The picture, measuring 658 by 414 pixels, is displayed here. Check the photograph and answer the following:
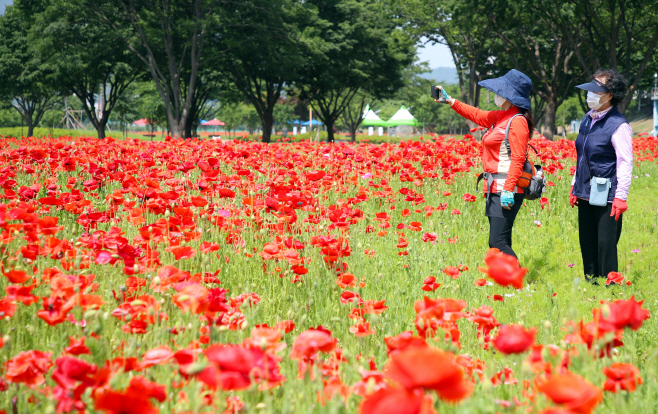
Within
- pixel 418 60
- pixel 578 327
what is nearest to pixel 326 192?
pixel 578 327

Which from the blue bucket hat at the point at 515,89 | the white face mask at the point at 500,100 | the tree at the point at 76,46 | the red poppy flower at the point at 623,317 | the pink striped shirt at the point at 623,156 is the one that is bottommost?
the red poppy flower at the point at 623,317

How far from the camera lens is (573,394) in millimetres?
1116

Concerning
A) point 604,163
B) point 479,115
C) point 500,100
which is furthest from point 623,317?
point 479,115

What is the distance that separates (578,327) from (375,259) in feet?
9.44

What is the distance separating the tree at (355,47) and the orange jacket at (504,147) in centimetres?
2261

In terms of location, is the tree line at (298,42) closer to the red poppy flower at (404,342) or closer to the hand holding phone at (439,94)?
the hand holding phone at (439,94)

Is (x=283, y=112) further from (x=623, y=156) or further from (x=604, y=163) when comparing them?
(x=623, y=156)

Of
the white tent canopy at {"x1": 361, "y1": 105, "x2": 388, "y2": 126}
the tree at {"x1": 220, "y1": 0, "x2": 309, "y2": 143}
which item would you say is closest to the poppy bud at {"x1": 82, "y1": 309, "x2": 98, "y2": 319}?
the tree at {"x1": 220, "y1": 0, "x2": 309, "y2": 143}

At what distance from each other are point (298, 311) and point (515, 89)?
261 centimetres

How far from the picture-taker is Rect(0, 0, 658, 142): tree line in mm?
19812

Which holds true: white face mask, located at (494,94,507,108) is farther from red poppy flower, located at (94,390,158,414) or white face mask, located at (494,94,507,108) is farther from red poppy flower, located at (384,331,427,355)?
red poppy flower, located at (94,390,158,414)

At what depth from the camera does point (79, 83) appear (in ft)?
94.7

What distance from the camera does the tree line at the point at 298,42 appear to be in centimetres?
1981

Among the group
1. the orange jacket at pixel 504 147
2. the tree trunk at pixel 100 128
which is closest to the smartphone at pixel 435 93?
the orange jacket at pixel 504 147
